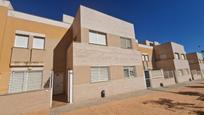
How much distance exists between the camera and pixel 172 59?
22.1 metres

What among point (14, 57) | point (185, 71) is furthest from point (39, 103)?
point (185, 71)

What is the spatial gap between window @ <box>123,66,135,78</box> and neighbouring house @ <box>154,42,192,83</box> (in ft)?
39.9

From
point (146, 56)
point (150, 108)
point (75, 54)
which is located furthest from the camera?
point (146, 56)

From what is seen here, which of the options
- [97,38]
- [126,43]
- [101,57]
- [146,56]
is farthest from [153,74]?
[97,38]

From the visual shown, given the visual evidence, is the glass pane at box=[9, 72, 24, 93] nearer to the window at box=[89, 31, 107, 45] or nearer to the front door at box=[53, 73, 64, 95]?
the front door at box=[53, 73, 64, 95]

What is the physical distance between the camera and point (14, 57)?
10.5 meters

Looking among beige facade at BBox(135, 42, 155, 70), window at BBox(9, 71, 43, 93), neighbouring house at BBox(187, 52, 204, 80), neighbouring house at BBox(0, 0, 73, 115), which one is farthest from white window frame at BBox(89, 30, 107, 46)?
neighbouring house at BBox(187, 52, 204, 80)

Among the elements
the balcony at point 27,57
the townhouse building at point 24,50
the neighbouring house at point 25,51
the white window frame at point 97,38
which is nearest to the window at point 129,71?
the white window frame at point 97,38

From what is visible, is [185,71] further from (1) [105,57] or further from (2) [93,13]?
(2) [93,13]

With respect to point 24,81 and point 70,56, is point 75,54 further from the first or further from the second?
point 24,81

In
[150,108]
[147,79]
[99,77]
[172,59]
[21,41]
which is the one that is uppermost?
[21,41]

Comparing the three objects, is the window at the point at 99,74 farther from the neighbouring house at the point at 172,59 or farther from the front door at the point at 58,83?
the neighbouring house at the point at 172,59

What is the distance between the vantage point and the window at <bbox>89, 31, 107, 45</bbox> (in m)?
11.9

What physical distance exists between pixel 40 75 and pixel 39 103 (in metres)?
4.85
